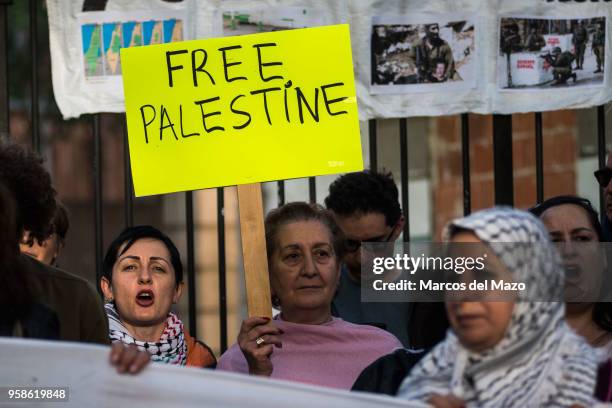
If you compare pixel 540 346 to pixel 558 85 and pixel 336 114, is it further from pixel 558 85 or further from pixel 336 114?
pixel 558 85

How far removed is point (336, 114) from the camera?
3742mm

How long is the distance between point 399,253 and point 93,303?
1.81m

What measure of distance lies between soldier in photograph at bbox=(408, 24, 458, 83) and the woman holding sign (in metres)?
1.36

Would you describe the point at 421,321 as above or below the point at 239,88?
below

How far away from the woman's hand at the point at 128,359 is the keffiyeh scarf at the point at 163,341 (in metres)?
1.23

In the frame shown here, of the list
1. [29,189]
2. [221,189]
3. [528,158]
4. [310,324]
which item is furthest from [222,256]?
[528,158]

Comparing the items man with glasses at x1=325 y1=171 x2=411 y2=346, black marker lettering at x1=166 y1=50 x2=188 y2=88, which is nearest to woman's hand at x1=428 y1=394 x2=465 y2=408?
black marker lettering at x1=166 y1=50 x2=188 y2=88

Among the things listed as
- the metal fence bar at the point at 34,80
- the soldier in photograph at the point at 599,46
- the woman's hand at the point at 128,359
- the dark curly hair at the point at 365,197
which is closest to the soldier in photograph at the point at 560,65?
the soldier in photograph at the point at 599,46

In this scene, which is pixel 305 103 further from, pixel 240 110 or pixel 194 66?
pixel 194 66

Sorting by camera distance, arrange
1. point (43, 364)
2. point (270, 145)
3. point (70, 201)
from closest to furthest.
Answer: point (43, 364) → point (270, 145) → point (70, 201)

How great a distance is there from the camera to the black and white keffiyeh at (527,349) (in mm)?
2432

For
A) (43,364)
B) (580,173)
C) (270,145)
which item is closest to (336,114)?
(270,145)

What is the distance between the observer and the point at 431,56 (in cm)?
507

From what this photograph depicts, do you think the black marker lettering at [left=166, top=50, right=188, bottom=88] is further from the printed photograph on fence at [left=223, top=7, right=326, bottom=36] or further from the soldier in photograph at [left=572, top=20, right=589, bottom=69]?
the soldier in photograph at [left=572, top=20, right=589, bottom=69]
